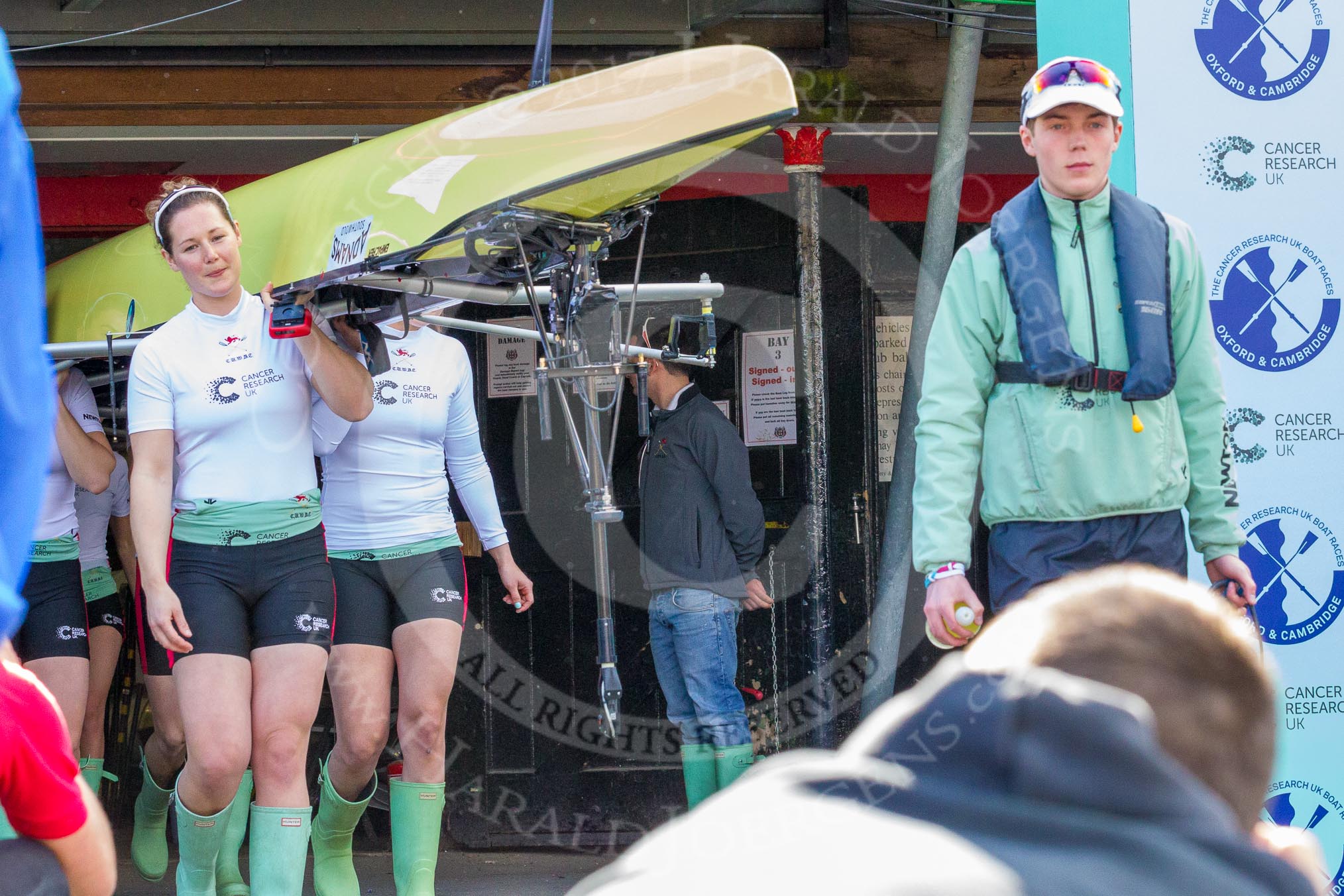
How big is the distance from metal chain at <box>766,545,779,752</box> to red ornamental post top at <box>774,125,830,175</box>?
1.53 meters

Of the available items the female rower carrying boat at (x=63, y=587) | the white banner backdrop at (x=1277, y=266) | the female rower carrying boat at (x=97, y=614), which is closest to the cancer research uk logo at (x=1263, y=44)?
the white banner backdrop at (x=1277, y=266)

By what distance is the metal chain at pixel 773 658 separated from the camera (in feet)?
19.9

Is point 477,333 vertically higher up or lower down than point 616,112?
lower down

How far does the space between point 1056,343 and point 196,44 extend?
376 centimetres

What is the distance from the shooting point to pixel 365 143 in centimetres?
432

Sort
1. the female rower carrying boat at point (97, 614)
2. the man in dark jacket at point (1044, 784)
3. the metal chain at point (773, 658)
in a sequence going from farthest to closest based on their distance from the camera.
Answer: the metal chain at point (773, 658) → the female rower carrying boat at point (97, 614) → the man in dark jacket at point (1044, 784)

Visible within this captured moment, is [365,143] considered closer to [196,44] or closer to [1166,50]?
[196,44]

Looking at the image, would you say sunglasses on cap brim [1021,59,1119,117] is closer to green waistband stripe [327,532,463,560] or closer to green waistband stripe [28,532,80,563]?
green waistband stripe [327,532,463,560]

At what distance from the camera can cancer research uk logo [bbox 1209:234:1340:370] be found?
3637 millimetres

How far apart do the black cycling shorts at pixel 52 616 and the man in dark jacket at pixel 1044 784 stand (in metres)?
4.03

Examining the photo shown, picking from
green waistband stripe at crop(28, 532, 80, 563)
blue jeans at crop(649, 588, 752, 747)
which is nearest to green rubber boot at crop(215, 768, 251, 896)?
green waistband stripe at crop(28, 532, 80, 563)

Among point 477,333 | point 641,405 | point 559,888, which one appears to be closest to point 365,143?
point 641,405

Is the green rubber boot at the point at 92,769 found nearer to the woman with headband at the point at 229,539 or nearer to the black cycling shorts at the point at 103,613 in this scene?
the black cycling shorts at the point at 103,613

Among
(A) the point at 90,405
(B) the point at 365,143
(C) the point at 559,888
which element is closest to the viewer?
(B) the point at 365,143
